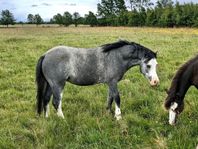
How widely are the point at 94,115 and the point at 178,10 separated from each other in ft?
217

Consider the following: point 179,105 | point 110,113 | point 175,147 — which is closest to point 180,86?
point 179,105

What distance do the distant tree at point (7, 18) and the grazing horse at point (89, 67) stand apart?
338 ft

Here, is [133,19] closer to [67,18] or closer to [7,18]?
[67,18]

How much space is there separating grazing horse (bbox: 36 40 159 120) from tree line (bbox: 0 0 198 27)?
5879 centimetres

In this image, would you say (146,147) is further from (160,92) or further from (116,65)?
(160,92)

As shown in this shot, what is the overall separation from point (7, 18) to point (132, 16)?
159ft

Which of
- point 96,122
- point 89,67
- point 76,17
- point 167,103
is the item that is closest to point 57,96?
point 89,67

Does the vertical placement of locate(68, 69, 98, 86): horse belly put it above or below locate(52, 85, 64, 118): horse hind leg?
above

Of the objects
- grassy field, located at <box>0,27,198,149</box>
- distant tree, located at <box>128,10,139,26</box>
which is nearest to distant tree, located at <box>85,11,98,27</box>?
distant tree, located at <box>128,10,139,26</box>

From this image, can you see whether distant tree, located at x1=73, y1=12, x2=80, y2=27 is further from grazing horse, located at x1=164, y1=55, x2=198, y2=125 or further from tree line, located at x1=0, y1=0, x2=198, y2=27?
grazing horse, located at x1=164, y1=55, x2=198, y2=125

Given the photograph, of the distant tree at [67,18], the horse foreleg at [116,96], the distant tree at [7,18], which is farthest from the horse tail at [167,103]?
the distant tree at [7,18]

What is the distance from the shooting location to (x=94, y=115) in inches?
269

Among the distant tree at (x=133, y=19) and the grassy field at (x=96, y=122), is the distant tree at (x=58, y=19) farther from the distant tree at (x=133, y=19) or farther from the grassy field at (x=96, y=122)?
the grassy field at (x=96, y=122)

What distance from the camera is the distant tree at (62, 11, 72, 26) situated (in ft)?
347
